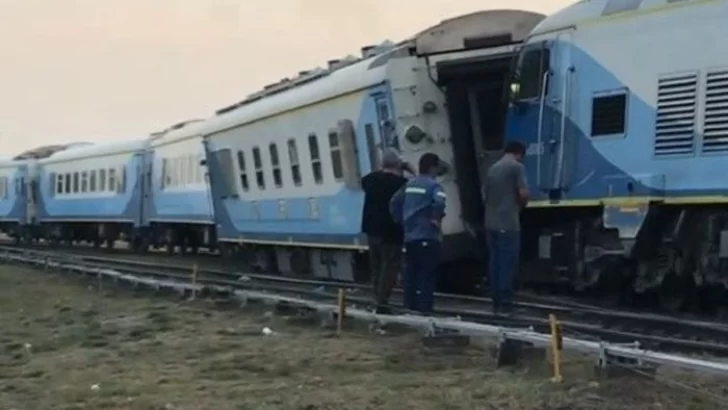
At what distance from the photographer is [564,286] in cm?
1788

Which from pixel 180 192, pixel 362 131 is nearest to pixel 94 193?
pixel 180 192

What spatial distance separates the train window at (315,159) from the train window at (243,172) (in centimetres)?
397

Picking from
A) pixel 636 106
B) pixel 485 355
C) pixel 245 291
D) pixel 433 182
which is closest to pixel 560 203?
pixel 636 106

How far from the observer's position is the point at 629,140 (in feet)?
49.4

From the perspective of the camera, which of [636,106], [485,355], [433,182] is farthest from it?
[636,106]

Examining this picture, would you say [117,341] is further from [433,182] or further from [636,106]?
[636,106]

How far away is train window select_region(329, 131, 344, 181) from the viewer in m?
20.3

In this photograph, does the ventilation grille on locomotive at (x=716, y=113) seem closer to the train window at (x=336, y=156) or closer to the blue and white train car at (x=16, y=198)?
the train window at (x=336, y=156)

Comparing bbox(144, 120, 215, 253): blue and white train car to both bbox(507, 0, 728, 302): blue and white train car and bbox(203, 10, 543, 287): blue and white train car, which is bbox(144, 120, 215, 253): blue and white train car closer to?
bbox(203, 10, 543, 287): blue and white train car

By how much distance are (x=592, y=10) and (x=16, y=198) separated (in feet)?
126

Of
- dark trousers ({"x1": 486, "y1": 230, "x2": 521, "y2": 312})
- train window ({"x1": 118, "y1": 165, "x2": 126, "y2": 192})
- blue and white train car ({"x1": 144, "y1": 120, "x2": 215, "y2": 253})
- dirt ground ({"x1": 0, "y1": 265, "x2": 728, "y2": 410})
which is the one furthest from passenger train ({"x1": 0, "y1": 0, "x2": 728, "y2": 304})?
train window ({"x1": 118, "y1": 165, "x2": 126, "y2": 192})

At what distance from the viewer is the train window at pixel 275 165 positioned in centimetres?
2345

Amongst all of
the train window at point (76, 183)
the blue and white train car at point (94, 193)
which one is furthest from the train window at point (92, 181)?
the train window at point (76, 183)

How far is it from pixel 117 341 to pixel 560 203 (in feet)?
17.6
